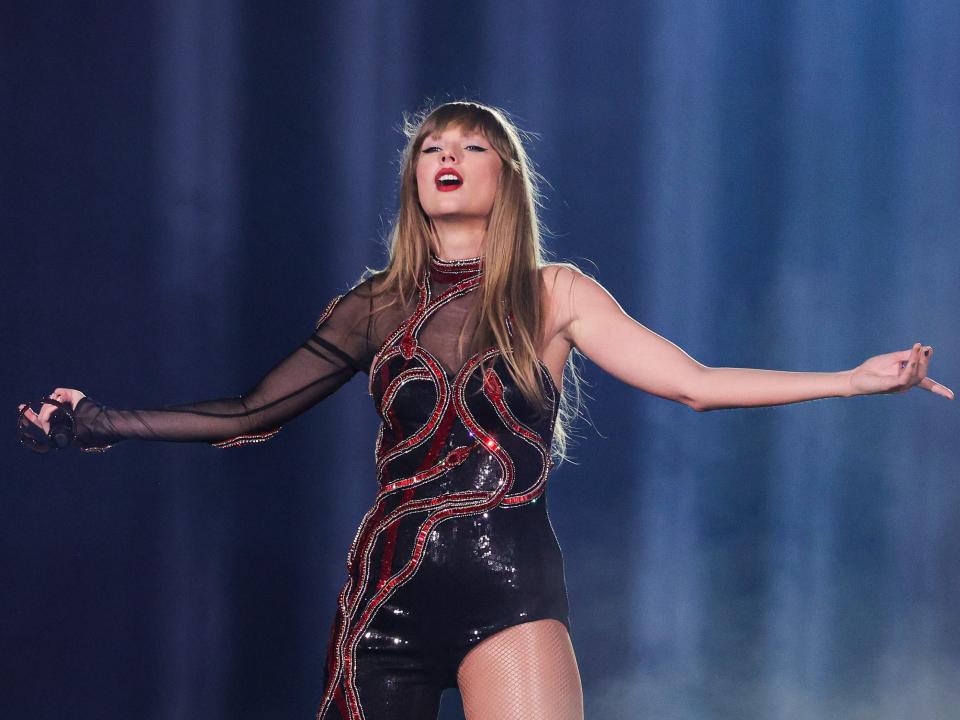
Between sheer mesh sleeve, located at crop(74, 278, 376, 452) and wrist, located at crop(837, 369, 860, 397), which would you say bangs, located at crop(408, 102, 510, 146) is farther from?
wrist, located at crop(837, 369, 860, 397)

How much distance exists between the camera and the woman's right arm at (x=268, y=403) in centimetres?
217

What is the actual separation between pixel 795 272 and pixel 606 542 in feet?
3.12

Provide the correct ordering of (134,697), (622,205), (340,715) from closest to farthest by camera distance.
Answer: (340,715), (134,697), (622,205)

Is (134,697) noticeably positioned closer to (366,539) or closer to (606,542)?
(606,542)

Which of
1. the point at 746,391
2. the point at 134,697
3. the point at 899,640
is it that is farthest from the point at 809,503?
the point at 134,697

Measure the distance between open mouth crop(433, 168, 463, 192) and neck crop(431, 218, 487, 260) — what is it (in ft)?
0.21

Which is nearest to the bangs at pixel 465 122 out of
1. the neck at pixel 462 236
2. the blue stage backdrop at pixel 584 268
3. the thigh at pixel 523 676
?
the neck at pixel 462 236

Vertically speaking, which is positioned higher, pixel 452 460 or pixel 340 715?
pixel 452 460

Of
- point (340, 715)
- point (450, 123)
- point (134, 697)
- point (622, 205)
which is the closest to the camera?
point (340, 715)

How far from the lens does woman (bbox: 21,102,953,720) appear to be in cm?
195

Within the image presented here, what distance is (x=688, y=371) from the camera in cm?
204

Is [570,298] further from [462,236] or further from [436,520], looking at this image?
[436,520]

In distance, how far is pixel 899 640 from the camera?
3545mm

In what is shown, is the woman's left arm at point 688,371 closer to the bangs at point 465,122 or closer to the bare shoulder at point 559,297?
the bare shoulder at point 559,297
